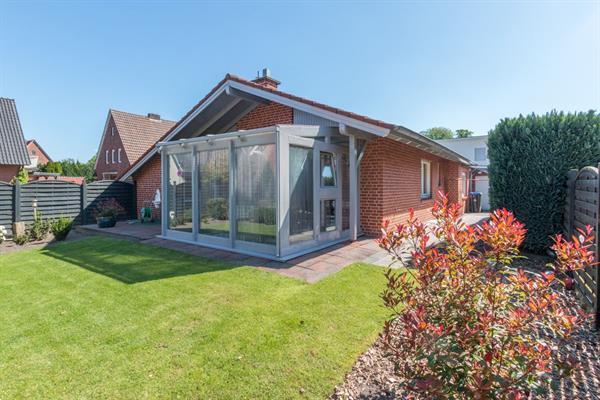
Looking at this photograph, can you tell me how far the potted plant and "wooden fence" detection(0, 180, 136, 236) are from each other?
0.83 ft

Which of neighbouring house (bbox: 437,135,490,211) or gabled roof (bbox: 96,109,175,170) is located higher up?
gabled roof (bbox: 96,109,175,170)

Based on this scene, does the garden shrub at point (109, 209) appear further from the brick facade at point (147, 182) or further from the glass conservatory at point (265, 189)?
the glass conservatory at point (265, 189)

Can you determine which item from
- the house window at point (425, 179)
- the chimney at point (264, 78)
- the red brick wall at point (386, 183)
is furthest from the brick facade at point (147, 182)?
the house window at point (425, 179)

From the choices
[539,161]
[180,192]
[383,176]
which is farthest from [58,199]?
[539,161]

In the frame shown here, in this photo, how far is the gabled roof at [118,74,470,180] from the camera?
6.96m

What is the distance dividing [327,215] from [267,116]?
13.4 feet

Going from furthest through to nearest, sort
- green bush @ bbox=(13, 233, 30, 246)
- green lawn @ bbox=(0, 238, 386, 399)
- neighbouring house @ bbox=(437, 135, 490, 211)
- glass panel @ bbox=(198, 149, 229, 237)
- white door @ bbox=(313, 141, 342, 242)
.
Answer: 1. neighbouring house @ bbox=(437, 135, 490, 211)
2. green bush @ bbox=(13, 233, 30, 246)
3. glass panel @ bbox=(198, 149, 229, 237)
4. white door @ bbox=(313, 141, 342, 242)
5. green lawn @ bbox=(0, 238, 386, 399)

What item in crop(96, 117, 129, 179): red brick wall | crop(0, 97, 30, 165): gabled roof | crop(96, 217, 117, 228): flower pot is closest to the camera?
crop(96, 217, 117, 228): flower pot

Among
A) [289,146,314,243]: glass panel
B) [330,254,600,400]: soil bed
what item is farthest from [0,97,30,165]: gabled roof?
[330,254,600,400]: soil bed

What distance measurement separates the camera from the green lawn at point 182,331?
2.67 meters

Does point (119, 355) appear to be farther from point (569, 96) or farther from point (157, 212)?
point (569, 96)

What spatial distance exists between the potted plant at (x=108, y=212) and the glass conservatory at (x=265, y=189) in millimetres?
4523

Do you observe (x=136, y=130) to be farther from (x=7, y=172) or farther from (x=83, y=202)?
(x=83, y=202)

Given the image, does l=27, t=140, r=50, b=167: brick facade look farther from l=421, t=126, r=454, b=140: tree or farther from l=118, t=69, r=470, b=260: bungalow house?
l=421, t=126, r=454, b=140: tree
